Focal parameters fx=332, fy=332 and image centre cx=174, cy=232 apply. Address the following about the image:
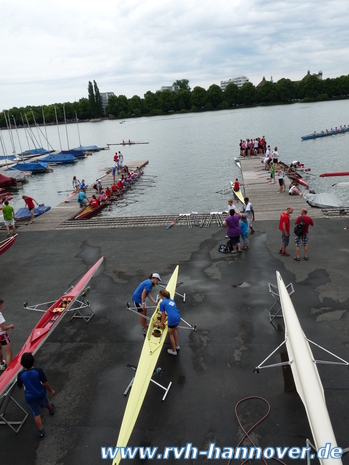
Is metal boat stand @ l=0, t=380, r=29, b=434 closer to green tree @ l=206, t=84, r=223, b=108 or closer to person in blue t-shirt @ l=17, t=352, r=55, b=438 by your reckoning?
person in blue t-shirt @ l=17, t=352, r=55, b=438

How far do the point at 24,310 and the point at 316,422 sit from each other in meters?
8.95

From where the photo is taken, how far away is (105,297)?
11.0 metres

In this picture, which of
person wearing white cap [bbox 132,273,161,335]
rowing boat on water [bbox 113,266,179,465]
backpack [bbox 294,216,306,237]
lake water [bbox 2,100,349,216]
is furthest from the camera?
lake water [bbox 2,100,349,216]

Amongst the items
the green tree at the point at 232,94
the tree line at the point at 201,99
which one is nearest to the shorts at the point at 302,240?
the tree line at the point at 201,99

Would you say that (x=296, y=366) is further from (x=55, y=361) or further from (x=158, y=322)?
(x=55, y=361)

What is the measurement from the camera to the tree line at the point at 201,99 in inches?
6353

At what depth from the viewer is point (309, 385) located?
19.2 feet

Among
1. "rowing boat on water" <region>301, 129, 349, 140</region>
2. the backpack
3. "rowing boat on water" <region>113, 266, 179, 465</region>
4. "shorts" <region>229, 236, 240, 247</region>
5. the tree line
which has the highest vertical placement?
the tree line

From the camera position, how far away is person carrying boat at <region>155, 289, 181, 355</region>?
7812mm

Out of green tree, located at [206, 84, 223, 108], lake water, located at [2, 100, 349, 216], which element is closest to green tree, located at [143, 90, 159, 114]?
green tree, located at [206, 84, 223, 108]

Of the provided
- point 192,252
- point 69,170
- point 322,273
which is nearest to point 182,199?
point 192,252

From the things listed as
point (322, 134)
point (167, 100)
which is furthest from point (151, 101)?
point (322, 134)

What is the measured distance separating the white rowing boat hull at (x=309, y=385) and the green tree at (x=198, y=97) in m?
178

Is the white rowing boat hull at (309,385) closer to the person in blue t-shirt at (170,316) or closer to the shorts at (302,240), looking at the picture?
the person in blue t-shirt at (170,316)
